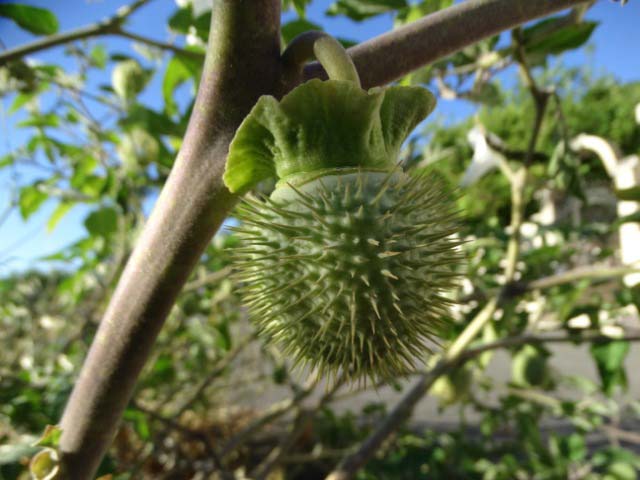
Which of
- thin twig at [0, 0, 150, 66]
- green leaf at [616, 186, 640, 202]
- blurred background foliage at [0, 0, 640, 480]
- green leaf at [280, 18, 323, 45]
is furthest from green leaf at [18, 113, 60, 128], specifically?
green leaf at [616, 186, 640, 202]

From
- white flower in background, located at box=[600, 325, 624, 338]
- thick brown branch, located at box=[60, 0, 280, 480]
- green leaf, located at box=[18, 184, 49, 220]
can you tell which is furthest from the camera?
green leaf, located at box=[18, 184, 49, 220]

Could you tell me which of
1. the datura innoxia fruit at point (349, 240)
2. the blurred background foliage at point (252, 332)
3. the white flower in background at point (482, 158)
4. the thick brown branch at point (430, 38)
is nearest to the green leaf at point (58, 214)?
the blurred background foliage at point (252, 332)

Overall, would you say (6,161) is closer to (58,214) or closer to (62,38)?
(58,214)

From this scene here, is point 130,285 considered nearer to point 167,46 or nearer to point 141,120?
point 167,46

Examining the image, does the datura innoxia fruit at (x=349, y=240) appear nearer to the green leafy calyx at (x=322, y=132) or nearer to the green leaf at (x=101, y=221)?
the green leafy calyx at (x=322, y=132)

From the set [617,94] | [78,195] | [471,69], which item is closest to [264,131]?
[471,69]

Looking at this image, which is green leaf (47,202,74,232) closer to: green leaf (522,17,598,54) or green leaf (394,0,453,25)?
green leaf (394,0,453,25)

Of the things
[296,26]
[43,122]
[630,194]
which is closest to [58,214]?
[43,122]
